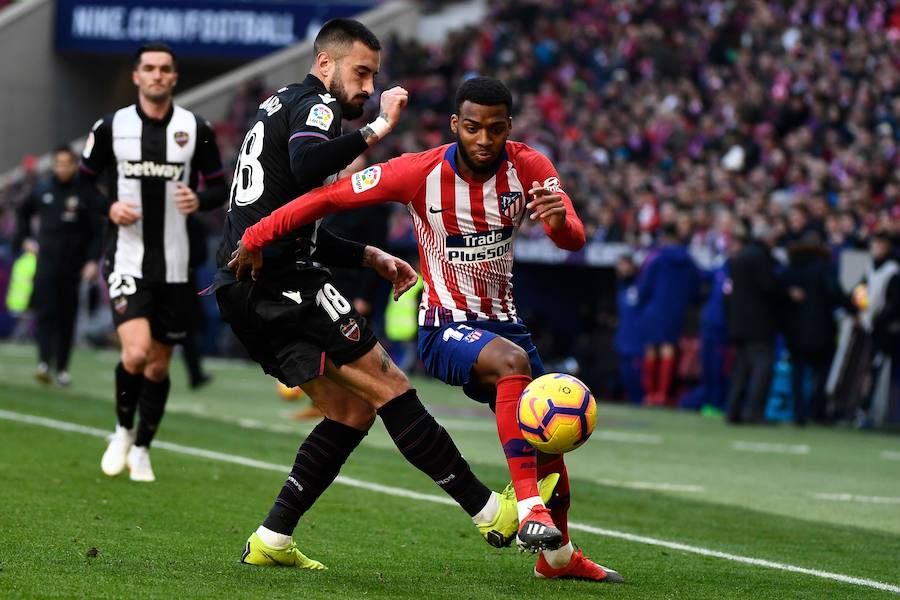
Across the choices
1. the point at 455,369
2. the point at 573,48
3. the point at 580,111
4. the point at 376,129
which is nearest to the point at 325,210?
the point at 376,129

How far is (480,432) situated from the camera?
1395 centimetres

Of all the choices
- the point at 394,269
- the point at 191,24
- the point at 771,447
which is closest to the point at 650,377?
the point at 771,447

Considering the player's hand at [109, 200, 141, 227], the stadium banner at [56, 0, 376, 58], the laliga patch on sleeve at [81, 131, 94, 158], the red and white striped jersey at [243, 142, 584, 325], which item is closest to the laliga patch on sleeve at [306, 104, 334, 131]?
the red and white striped jersey at [243, 142, 584, 325]

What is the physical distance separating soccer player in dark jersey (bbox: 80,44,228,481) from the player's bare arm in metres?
2.96

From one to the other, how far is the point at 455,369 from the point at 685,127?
17955 millimetres

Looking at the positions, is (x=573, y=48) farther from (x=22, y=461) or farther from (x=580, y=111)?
(x=22, y=461)

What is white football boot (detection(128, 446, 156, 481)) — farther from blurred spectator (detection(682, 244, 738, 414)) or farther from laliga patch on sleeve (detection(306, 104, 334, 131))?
blurred spectator (detection(682, 244, 738, 414))

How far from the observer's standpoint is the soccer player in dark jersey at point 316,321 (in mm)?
6078

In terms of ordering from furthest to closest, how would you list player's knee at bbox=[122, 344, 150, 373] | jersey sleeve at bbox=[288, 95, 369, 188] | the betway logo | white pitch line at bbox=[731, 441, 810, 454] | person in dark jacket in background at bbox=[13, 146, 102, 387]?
person in dark jacket in background at bbox=[13, 146, 102, 387] → white pitch line at bbox=[731, 441, 810, 454] → the betway logo → player's knee at bbox=[122, 344, 150, 373] → jersey sleeve at bbox=[288, 95, 369, 188]

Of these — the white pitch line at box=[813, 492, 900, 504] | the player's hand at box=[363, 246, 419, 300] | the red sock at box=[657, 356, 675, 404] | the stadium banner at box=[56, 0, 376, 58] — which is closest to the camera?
the player's hand at box=[363, 246, 419, 300]

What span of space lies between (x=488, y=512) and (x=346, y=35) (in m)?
1.98

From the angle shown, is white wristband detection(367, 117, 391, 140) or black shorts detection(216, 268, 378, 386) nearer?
white wristband detection(367, 117, 391, 140)

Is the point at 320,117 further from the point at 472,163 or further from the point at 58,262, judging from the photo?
the point at 58,262

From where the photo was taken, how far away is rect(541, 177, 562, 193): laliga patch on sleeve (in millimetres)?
6043
